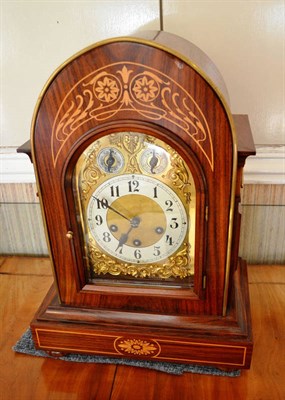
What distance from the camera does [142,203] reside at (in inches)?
24.4

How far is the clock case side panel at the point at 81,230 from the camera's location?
547 millimetres

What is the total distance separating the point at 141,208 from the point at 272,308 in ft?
1.25

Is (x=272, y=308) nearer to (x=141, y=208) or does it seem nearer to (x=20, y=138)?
(x=141, y=208)

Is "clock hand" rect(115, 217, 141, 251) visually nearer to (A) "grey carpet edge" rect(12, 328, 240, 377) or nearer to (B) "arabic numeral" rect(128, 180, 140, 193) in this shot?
(B) "arabic numeral" rect(128, 180, 140, 193)

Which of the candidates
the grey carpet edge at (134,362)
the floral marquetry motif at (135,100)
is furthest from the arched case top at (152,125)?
the grey carpet edge at (134,362)

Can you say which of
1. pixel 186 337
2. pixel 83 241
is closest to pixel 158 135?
pixel 83 241

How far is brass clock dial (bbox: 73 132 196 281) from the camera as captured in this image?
58 cm

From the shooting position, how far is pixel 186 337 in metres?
0.65

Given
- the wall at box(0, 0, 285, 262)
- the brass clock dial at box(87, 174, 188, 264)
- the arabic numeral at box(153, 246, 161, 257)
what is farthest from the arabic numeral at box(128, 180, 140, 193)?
the wall at box(0, 0, 285, 262)

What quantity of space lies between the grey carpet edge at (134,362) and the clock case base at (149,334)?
16 mm

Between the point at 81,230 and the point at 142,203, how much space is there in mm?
111

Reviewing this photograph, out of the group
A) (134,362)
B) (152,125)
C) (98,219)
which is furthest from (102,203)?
(134,362)

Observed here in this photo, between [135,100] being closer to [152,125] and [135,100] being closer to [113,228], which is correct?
[152,125]

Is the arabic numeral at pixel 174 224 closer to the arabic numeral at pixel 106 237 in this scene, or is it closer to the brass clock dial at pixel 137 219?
the brass clock dial at pixel 137 219
